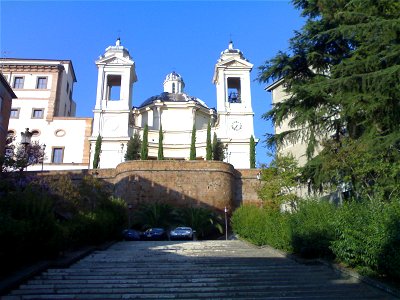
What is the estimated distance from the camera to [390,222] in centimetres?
901

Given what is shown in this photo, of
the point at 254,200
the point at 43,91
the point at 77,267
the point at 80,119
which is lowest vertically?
the point at 77,267

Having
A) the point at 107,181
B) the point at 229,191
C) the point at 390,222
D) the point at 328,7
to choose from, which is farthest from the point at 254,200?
the point at 390,222

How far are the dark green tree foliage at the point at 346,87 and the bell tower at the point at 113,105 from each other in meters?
31.2

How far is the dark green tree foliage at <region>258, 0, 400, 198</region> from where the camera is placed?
1357 cm

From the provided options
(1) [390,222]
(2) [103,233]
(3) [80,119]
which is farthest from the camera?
(3) [80,119]

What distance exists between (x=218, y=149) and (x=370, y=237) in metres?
37.6

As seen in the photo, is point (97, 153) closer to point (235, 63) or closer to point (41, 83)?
point (41, 83)

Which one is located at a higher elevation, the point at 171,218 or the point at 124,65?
the point at 124,65

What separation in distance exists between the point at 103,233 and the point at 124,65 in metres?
35.3

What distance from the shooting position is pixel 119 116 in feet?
159

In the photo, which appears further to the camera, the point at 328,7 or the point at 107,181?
the point at 107,181

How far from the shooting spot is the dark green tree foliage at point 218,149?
46094 millimetres

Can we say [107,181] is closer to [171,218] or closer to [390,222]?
[171,218]

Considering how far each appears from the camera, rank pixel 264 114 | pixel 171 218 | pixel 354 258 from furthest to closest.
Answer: pixel 171 218
pixel 264 114
pixel 354 258
